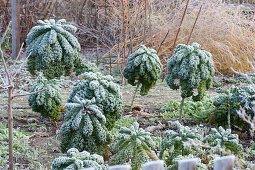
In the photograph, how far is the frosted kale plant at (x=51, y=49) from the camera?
130 inches

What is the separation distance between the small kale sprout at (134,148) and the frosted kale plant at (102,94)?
420mm

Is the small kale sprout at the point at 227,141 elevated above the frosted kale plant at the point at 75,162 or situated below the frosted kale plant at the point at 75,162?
below

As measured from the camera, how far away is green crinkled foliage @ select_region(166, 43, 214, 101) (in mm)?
3527

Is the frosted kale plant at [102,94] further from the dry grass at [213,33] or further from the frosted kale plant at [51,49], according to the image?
the dry grass at [213,33]

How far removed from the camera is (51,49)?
3.36 m

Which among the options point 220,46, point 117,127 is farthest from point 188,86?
point 220,46

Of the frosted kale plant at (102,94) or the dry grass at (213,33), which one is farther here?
the dry grass at (213,33)

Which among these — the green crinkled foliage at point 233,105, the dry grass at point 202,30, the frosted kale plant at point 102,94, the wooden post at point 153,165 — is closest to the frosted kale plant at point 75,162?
the wooden post at point 153,165

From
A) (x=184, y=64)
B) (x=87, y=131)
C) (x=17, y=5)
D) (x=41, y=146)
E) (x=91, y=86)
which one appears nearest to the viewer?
(x=87, y=131)

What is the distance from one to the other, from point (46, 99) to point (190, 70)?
1.59m

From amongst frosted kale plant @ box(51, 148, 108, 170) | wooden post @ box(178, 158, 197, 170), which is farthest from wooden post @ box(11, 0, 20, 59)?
wooden post @ box(178, 158, 197, 170)

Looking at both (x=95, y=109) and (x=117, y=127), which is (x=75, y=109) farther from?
(x=117, y=127)

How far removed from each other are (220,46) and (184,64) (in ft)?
11.5

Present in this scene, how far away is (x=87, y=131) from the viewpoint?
7.98ft
